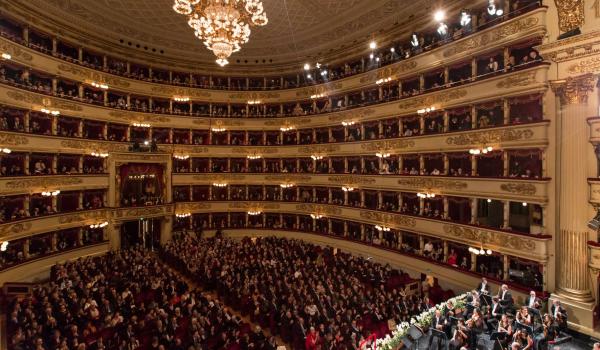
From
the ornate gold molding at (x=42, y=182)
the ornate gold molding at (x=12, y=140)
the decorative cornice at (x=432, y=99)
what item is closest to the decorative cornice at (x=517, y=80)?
the decorative cornice at (x=432, y=99)

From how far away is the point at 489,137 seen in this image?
1482 centimetres

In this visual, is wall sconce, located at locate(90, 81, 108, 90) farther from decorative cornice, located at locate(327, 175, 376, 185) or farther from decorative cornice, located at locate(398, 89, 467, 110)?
decorative cornice, located at locate(398, 89, 467, 110)

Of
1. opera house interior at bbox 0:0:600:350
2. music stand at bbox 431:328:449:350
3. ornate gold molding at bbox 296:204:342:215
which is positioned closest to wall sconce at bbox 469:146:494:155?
opera house interior at bbox 0:0:600:350

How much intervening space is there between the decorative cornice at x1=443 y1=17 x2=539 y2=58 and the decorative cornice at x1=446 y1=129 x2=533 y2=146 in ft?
12.9

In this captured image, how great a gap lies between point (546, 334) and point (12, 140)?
74.8 ft

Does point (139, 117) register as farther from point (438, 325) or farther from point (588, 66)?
point (588, 66)

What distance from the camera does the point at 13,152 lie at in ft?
56.5

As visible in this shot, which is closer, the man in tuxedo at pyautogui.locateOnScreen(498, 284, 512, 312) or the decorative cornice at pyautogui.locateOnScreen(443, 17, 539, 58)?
the man in tuxedo at pyautogui.locateOnScreen(498, 284, 512, 312)

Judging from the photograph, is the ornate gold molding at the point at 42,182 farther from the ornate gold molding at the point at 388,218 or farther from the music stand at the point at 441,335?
the music stand at the point at 441,335

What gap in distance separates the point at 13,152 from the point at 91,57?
9083 mm

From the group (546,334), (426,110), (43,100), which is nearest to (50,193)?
(43,100)

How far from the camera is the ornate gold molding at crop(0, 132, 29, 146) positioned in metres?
15.8

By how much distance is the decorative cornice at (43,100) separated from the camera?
1667cm

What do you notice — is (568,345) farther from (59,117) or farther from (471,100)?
(59,117)
